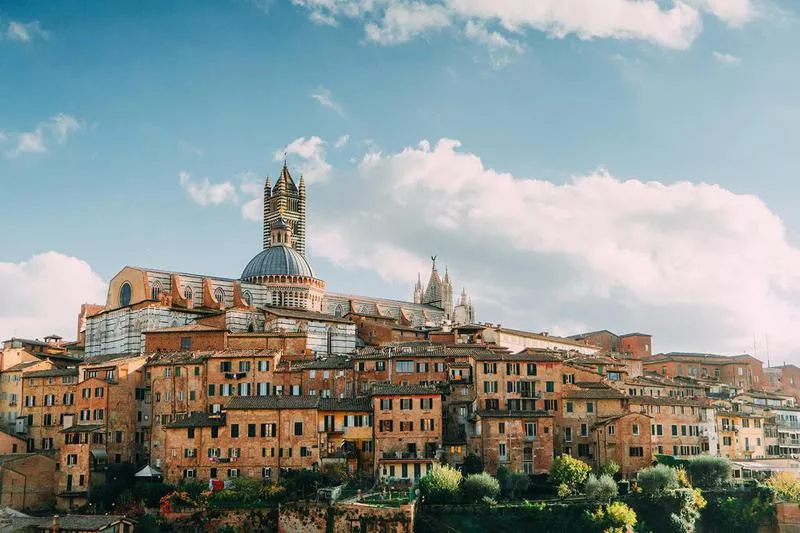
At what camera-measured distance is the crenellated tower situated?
135875 millimetres

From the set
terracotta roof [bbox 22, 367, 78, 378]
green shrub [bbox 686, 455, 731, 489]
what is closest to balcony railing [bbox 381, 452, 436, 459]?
green shrub [bbox 686, 455, 731, 489]

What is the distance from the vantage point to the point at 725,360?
4193 inches

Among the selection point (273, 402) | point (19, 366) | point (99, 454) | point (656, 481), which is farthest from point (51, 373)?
point (656, 481)

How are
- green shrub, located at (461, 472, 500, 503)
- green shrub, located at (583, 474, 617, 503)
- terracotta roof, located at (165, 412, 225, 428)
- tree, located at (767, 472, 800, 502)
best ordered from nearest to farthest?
green shrub, located at (461, 472, 500, 503) < green shrub, located at (583, 474, 617, 503) < terracotta roof, located at (165, 412, 225, 428) < tree, located at (767, 472, 800, 502)

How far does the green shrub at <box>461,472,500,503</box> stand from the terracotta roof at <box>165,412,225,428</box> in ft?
55.4

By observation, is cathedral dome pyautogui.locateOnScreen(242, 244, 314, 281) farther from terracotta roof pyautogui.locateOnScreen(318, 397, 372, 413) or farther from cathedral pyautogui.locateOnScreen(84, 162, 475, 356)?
terracotta roof pyautogui.locateOnScreen(318, 397, 372, 413)

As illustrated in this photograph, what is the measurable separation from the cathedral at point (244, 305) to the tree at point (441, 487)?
29.9 metres

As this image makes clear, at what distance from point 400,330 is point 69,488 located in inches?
1469

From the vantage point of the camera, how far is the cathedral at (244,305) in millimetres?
91250

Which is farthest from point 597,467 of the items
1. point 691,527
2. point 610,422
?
point 691,527

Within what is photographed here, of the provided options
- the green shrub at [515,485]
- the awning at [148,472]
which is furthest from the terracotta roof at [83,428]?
the green shrub at [515,485]

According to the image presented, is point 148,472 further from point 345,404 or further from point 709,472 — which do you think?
point 709,472

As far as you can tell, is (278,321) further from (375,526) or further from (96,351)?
(375,526)

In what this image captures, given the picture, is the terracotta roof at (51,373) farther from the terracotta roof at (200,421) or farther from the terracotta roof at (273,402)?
the terracotta roof at (273,402)
